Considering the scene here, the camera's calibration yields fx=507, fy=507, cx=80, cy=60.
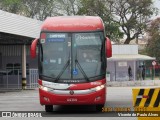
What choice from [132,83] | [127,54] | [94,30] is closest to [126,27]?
[127,54]

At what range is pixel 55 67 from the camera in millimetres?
16875

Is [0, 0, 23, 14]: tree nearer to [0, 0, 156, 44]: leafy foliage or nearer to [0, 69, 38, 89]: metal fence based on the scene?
[0, 0, 156, 44]: leafy foliage

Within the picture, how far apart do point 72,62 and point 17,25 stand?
74.2 ft

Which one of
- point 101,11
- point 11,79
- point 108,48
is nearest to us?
Answer: point 108,48

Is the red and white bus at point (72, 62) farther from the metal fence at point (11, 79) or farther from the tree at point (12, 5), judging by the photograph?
the tree at point (12, 5)

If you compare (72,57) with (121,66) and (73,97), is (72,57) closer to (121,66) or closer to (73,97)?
(73,97)

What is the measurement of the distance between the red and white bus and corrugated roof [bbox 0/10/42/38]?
17.8 m

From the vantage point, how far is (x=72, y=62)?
1691cm

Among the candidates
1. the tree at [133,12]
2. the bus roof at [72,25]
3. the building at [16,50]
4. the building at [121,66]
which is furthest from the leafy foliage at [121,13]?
the bus roof at [72,25]

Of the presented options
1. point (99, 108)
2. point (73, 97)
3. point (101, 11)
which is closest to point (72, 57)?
point (73, 97)

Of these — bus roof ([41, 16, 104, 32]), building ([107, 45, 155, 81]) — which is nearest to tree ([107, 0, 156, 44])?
building ([107, 45, 155, 81])

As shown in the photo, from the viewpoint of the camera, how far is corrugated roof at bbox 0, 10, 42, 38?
1411 inches

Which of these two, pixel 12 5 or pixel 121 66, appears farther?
pixel 12 5

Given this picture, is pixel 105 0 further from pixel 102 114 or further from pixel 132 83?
pixel 102 114
